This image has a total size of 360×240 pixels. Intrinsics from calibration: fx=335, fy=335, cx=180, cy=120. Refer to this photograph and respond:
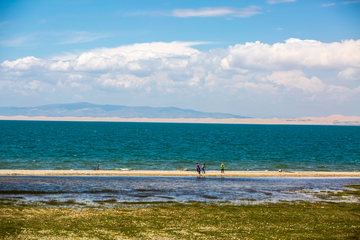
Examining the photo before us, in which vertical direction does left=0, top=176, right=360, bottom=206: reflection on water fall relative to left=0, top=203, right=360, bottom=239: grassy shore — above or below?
below

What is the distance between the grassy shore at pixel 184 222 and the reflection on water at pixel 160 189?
417 cm

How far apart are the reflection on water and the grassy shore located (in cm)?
417

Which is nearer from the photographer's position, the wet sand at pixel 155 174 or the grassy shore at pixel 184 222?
the grassy shore at pixel 184 222

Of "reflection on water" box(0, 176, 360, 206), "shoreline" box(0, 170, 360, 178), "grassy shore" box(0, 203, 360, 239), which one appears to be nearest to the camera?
"grassy shore" box(0, 203, 360, 239)

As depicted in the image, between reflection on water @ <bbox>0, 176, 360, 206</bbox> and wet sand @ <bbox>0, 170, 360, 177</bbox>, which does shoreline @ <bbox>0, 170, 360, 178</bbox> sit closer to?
wet sand @ <bbox>0, 170, 360, 177</bbox>

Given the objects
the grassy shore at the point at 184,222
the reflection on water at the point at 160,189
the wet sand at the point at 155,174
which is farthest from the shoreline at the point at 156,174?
the grassy shore at the point at 184,222

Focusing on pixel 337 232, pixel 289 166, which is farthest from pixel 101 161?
pixel 337 232

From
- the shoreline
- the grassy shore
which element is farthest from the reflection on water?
the grassy shore

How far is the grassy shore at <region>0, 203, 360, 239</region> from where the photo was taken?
21203 mm

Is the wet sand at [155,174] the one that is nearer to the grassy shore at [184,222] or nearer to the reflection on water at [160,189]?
the reflection on water at [160,189]

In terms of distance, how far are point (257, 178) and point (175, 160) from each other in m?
26.3

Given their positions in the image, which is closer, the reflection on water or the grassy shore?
the grassy shore

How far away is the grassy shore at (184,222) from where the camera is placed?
2120 centimetres

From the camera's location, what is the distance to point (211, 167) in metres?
65.6
